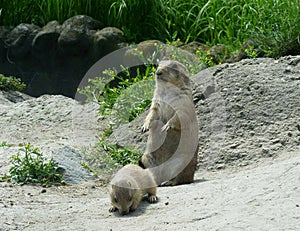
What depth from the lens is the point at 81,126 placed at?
383 inches

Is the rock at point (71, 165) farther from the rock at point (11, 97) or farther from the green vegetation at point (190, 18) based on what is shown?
the rock at point (11, 97)

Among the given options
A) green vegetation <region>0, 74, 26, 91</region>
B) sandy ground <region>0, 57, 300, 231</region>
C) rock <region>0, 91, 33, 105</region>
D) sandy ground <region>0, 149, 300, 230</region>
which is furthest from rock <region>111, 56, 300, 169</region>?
green vegetation <region>0, 74, 26, 91</region>

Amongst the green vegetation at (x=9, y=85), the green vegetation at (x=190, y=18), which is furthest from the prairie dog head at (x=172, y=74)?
the green vegetation at (x=9, y=85)

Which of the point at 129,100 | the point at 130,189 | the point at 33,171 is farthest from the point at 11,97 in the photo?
the point at 130,189

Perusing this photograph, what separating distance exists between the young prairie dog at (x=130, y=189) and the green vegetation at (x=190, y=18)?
449cm

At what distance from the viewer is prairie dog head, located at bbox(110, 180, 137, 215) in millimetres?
6008

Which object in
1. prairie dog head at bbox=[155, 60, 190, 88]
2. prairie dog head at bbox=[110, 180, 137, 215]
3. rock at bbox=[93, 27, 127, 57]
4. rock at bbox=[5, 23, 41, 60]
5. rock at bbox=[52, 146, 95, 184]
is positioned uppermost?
prairie dog head at bbox=[155, 60, 190, 88]

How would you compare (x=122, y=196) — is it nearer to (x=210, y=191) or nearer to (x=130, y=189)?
(x=130, y=189)

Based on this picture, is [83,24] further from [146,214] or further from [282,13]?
[146,214]

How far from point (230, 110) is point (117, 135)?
1457 mm

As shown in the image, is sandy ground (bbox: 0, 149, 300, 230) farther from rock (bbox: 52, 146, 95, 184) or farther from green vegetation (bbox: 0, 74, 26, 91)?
green vegetation (bbox: 0, 74, 26, 91)

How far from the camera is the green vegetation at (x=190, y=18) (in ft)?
35.2

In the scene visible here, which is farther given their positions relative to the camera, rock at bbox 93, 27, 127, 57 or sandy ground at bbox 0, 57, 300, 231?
rock at bbox 93, 27, 127, 57

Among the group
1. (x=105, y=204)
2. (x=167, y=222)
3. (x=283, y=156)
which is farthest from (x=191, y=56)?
(x=167, y=222)
